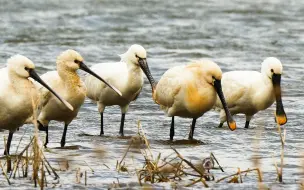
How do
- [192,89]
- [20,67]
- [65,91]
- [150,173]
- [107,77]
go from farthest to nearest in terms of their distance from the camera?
1. [107,77]
2. [192,89]
3. [65,91]
4. [20,67]
5. [150,173]

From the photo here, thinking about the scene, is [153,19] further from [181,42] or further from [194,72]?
[194,72]

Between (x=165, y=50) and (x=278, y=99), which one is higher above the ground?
(x=278, y=99)

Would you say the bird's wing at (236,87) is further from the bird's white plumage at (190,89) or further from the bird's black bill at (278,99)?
the bird's white plumage at (190,89)

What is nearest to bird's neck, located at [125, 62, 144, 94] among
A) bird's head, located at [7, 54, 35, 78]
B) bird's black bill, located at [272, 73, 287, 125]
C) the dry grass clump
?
bird's black bill, located at [272, 73, 287, 125]

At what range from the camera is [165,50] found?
843 inches

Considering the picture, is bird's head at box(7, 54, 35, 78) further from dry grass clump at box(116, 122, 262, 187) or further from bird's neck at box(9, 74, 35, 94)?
dry grass clump at box(116, 122, 262, 187)

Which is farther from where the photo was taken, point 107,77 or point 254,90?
point 254,90

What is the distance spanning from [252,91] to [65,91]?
113 inches

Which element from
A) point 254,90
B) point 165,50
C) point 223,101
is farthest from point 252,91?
point 165,50

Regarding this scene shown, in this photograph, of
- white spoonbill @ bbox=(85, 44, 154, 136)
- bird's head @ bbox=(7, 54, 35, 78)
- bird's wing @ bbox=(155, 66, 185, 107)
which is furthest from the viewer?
white spoonbill @ bbox=(85, 44, 154, 136)

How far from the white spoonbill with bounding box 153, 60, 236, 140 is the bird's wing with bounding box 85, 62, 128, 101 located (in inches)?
32.7

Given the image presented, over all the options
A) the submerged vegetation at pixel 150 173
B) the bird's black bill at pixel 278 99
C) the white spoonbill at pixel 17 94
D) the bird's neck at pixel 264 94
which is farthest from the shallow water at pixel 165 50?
the white spoonbill at pixel 17 94

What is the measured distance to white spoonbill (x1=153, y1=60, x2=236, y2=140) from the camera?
11.3 meters

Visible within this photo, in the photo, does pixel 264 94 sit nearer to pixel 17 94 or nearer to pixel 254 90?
pixel 254 90
